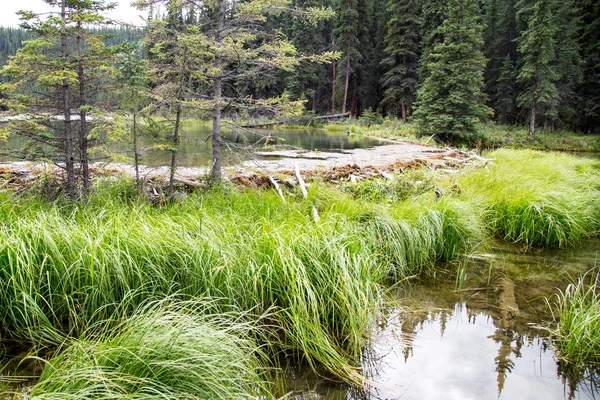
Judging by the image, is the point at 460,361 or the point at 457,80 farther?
the point at 457,80

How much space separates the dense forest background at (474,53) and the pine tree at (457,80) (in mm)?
84

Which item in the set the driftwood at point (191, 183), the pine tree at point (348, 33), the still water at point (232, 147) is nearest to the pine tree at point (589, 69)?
the pine tree at point (348, 33)

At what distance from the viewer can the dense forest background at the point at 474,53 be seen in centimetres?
2408

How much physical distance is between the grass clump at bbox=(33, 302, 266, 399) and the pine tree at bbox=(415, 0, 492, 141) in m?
21.0

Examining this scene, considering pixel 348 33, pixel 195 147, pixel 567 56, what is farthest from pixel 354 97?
pixel 195 147

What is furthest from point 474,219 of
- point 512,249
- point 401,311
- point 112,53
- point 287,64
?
point 112,53

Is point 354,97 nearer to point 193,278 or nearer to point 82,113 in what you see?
point 82,113

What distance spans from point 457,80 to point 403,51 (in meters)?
14.5

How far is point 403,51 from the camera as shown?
3372 centimetres

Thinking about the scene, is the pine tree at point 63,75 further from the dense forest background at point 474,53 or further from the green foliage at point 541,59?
the green foliage at point 541,59

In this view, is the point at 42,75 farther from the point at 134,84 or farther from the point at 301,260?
the point at 301,260

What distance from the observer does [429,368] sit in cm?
301

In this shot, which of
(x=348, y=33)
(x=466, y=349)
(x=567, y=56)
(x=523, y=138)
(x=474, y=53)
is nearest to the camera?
(x=466, y=349)

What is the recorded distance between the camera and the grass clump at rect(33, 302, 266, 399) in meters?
1.92
